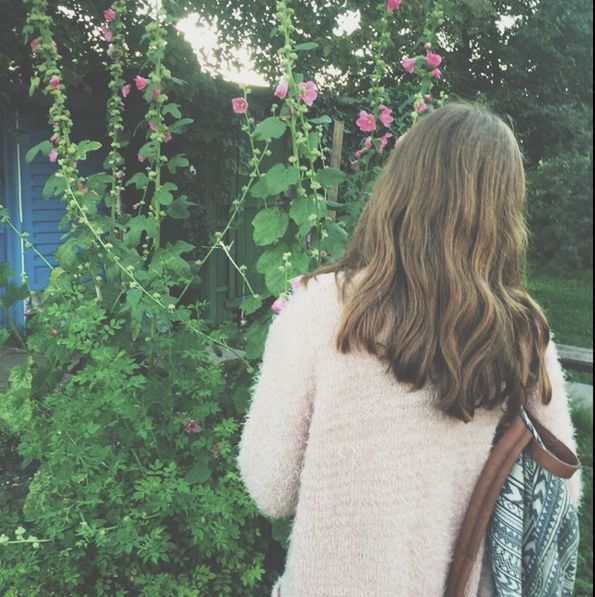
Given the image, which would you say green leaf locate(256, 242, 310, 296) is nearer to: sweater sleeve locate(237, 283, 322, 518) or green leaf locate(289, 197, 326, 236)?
green leaf locate(289, 197, 326, 236)

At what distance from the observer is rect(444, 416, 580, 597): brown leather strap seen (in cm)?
125

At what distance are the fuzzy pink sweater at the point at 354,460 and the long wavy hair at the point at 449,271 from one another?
0.04 m

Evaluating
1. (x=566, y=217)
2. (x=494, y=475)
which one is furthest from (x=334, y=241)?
(x=566, y=217)

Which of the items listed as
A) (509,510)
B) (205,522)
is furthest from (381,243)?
(205,522)

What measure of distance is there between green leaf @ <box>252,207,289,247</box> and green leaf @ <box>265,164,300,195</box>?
0.09m

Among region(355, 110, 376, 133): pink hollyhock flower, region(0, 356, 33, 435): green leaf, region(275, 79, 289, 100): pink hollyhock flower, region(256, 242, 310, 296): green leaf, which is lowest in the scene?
region(0, 356, 33, 435): green leaf

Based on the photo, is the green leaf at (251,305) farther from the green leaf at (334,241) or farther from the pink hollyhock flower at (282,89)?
the pink hollyhock flower at (282,89)

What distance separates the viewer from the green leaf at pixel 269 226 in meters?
2.12

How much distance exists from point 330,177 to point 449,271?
1003 mm

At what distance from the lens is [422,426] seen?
49.2 inches

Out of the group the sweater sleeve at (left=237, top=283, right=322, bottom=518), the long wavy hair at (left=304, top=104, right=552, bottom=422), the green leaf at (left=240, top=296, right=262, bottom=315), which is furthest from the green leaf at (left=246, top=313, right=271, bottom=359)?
the long wavy hair at (left=304, top=104, right=552, bottom=422)

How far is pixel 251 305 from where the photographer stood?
2221mm

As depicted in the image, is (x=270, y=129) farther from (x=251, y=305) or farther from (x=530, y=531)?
(x=530, y=531)

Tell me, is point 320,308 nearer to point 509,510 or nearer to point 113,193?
point 509,510
